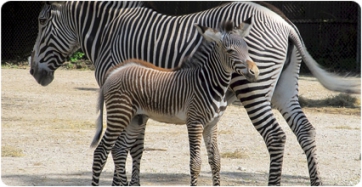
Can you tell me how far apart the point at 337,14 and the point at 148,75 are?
1254 cm

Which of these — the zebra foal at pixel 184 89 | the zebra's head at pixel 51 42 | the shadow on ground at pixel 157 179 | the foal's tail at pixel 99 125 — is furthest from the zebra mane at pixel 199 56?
the zebra's head at pixel 51 42

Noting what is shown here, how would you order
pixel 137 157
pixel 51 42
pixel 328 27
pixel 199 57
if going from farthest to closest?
pixel 328 27, pixel 51 42, pixel 137 157, pixel 199 57

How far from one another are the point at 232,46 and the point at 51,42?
208cm

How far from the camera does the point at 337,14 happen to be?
57.6 feet

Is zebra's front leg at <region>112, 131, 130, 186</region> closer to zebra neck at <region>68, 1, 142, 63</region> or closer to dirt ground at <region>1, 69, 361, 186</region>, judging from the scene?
dirt ground at <region>1, 69, 361, 186</region>

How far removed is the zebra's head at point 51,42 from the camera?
683 centimetres

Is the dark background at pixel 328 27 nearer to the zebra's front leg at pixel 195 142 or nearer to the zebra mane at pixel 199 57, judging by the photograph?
the zebra mane at pixel 199 57

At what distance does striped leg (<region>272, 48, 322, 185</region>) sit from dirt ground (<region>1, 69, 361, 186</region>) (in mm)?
413

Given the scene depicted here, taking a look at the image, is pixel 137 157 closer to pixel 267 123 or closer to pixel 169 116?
pixel 169 116

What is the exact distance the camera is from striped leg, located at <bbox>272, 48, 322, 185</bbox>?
6.44 m

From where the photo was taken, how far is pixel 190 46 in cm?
621

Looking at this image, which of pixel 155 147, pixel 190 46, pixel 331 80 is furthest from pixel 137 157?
pixel 155 147

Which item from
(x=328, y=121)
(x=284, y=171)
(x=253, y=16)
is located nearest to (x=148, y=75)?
(x=253, y=16)

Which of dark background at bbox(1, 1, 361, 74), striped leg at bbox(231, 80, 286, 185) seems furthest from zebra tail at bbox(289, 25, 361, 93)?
dark background at bbox(1, 1, 361, 74)
